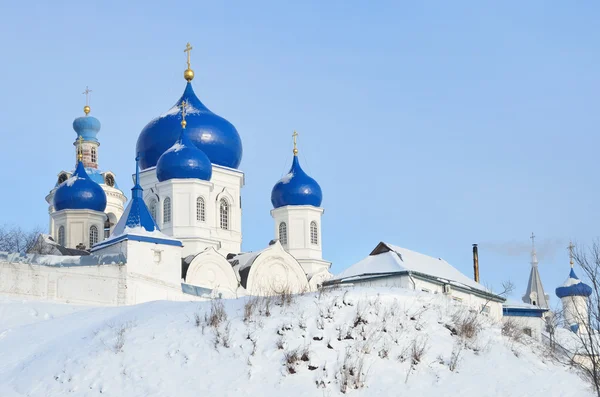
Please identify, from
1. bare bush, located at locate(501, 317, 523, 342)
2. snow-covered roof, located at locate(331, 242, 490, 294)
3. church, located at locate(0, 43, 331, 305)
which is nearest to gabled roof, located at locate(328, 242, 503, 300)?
snow-covered roof, located at locate(331, 242, 490, 294)

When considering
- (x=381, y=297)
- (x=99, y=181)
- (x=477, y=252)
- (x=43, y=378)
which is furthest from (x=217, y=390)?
(x=99, y=181)

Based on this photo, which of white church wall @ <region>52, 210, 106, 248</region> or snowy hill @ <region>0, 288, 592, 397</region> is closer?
snowy hill @ <region>0, 288, 592, 397</region>

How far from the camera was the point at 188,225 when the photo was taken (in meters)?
31.7

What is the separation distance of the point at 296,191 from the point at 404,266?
1030 centimetres

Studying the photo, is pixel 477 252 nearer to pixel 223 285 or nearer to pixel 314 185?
pixel 314 185

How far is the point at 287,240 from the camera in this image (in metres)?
35.8

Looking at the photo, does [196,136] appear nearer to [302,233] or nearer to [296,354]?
[302,233]

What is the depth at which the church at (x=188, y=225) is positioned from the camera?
25781mm

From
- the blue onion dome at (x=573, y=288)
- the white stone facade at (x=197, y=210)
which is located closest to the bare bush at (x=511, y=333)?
the white stone facade at (x=197, y=210)

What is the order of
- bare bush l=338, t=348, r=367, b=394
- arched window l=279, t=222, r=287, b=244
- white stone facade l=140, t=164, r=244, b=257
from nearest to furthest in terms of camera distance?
bare bush l=338, t=348, r=367, b=394 → white stone facade l=140, t=164, r=244, b=257 → arched window l=279, t=222, r=287, b=244

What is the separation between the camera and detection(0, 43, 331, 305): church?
25781mm

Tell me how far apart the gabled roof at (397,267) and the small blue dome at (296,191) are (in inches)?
307

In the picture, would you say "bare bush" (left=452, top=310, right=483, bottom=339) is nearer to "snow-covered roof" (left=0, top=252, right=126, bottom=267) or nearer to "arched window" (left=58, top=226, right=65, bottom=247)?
"snow-covered roof" (left=0, top=252, right=126, bottom=267)

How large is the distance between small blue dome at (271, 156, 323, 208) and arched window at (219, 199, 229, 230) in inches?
112
